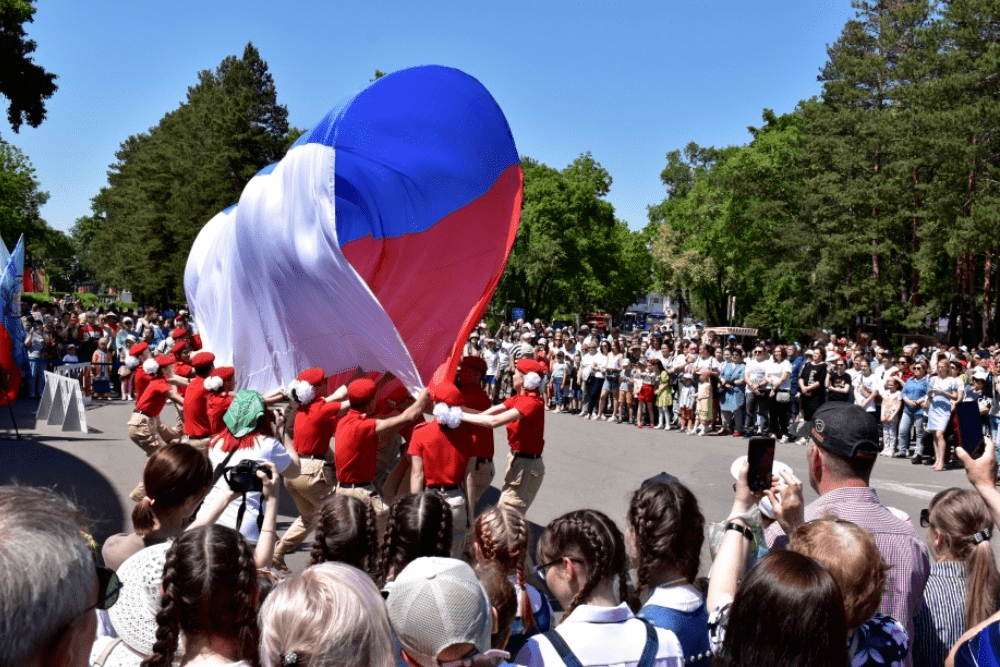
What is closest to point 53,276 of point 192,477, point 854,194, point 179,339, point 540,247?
point 540,247

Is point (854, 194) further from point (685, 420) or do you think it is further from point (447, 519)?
point (447, 519)

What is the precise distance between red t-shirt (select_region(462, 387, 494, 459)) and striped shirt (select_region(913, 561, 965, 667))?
4.08 metres

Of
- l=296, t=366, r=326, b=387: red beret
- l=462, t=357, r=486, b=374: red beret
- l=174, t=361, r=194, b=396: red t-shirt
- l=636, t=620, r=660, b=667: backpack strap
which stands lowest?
l=636, t=620, r=660, b=667: backpack strap

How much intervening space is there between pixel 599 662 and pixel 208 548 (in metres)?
1.21

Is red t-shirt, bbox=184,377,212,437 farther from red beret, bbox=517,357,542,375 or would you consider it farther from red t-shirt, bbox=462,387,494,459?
red beret, bbox=517,357,542,375

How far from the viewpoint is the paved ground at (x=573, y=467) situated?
10.0 m

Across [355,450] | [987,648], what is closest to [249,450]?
→ [355,450]

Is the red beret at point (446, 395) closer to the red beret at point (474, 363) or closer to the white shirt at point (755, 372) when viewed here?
the red beret at point (474, 363)

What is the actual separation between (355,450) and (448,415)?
2.39ft

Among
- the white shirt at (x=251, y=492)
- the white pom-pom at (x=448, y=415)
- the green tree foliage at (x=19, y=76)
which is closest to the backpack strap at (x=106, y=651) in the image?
the white shirt at (x=251, y=492)

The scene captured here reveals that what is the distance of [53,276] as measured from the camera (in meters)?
122

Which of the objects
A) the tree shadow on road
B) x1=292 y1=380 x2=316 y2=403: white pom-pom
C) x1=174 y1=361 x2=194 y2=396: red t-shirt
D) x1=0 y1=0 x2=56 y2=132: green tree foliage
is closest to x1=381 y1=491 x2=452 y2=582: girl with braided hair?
x1=292 y1=380 x2=316 y2=403: white pom-pom

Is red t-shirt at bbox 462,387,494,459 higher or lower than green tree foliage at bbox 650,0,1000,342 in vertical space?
lower

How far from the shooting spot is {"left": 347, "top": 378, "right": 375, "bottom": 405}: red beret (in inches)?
270
